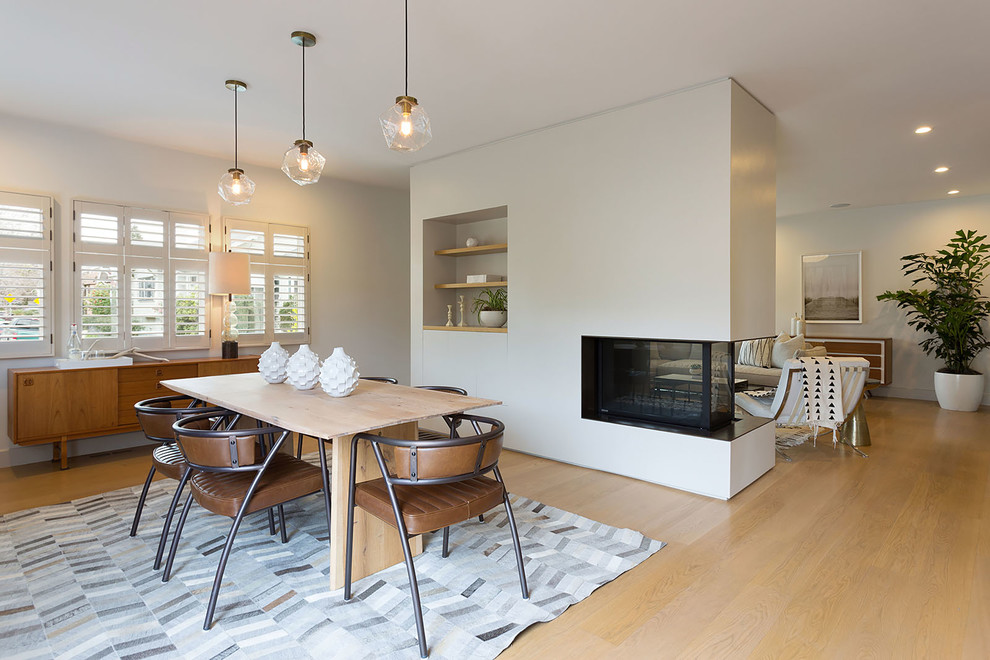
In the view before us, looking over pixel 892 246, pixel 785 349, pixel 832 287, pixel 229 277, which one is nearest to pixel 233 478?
pixel 229 277

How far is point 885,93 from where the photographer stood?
363 cm

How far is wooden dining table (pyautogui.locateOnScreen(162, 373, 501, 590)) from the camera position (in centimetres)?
219

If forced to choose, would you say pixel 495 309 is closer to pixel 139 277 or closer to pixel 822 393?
pixel 822 393

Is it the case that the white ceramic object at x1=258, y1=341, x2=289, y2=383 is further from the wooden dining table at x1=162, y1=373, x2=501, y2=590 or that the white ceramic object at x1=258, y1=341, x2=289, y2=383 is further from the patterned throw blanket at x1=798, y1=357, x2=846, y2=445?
the patterned throw blanket at x1=798, y1=357, x2=846, y2=445

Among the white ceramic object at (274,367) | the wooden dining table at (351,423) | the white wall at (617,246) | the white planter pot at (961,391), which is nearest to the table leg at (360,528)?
the wooden dining table at (351,423)

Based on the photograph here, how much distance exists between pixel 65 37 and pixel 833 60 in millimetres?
4246

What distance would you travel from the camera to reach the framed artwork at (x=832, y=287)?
7.83 metres

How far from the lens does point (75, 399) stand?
13.6 feet

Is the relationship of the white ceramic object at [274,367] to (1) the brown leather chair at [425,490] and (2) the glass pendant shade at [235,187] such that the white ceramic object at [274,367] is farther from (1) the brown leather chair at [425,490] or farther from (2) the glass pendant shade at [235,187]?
(1) the brown leather chair at [425,490]

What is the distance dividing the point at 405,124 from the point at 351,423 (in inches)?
50.7

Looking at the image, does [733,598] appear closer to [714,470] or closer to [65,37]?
[714,470]

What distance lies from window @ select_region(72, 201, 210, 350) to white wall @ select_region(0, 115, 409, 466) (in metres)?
0.11

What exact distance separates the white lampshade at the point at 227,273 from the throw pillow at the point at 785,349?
584cm

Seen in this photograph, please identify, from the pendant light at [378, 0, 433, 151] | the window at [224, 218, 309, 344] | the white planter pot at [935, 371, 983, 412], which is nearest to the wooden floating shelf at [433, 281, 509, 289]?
the window at [224, 218, 309, 344]
